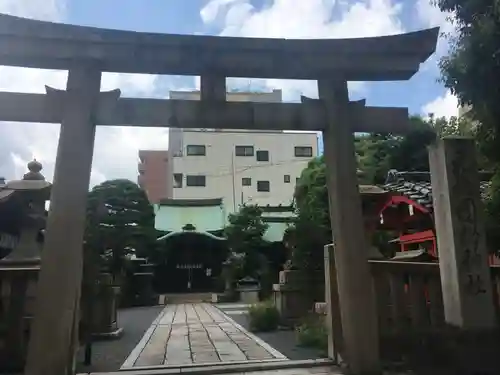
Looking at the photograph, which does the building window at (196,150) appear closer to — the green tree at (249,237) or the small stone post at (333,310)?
the green tree at (249,237)

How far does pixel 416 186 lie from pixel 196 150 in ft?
115

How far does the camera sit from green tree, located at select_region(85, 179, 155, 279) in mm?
21844

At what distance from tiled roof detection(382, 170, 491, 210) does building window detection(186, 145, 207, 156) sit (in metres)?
32.3

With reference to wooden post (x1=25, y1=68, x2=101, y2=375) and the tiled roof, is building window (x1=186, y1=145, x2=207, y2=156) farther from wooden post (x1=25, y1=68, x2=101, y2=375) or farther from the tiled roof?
wooden post (x1=25, y1=68, x2=101, y2=375)

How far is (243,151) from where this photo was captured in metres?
46.5

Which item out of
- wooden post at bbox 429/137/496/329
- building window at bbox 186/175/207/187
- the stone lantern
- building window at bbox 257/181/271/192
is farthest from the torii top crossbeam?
building window at bbox 186/175/207/187

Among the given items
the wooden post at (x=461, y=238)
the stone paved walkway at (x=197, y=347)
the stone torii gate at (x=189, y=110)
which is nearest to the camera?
the stone torii gate at (x=189, y=110)

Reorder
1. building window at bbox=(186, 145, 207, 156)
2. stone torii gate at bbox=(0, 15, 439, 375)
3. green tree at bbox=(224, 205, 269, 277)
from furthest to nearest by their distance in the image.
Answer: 1. building window at bbox=(186, 145, 207, 156)
2. green tree at bbox=(224, 205, 269, 277)
3. stone torii gate at bbox=(0, 15, 439, 375)

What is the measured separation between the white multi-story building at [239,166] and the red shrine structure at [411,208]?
103 feet

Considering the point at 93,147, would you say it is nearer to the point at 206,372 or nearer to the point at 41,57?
the point at 41,57

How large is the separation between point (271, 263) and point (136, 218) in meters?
8.47

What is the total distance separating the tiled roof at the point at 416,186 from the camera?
10719 mm

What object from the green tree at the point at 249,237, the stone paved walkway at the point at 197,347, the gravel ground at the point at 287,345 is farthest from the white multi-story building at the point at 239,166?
the gravel ground at the point at 287,345

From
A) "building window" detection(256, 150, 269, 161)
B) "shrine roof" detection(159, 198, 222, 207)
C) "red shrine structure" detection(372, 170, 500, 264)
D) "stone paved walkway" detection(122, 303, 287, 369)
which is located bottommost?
"stone paved walkway" detection(122, 303, 287, 369)
